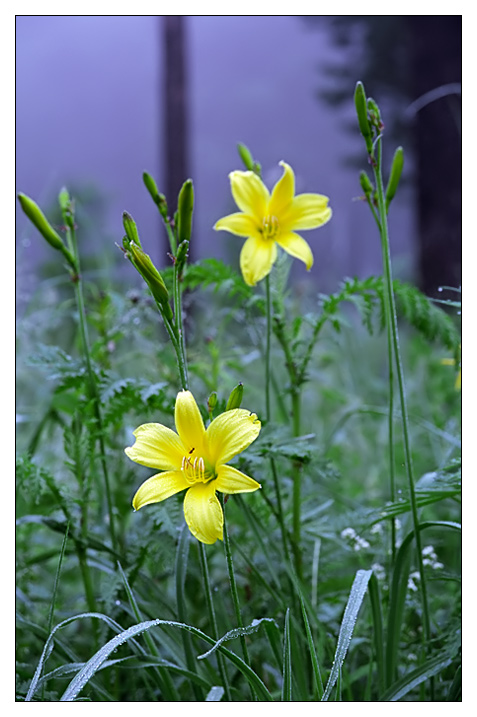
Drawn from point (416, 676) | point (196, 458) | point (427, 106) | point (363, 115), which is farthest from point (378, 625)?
point (427, 106)

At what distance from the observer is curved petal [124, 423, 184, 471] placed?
464mm

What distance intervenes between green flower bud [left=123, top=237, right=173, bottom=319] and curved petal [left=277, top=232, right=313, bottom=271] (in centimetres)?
21

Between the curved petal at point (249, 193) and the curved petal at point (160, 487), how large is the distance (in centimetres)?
29

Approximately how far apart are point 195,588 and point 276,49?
1573 mm

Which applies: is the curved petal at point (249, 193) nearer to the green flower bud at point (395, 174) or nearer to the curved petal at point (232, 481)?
the green flower bud at point (395, 174)

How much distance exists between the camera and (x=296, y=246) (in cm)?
62

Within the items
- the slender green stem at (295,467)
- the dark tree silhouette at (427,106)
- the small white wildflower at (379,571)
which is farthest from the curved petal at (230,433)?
the dark tree silhouette at (427,106)

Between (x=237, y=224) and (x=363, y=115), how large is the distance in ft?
0.52

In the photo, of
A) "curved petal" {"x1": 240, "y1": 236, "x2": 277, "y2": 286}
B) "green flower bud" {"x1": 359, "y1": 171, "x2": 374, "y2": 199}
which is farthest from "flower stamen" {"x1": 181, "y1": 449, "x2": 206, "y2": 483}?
"green flower bud" {"x1": 359, "y1": 171, "x2": 374, "y2": 199}

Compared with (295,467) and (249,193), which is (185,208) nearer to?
(249,193)

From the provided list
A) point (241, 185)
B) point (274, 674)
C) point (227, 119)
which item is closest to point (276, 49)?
point (227, 119)

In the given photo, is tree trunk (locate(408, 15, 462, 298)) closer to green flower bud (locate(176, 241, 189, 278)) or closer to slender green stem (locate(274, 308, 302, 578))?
slender green stem (locate(274, 308, 302, 578))

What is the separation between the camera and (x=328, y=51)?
1.71 meters

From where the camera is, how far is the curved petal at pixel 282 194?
0.60m
